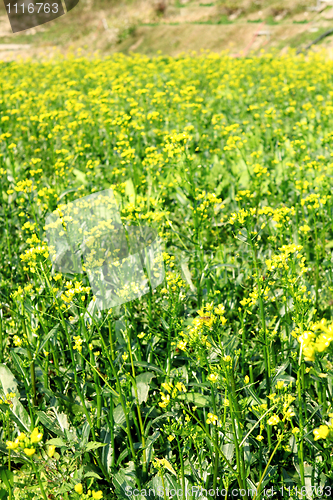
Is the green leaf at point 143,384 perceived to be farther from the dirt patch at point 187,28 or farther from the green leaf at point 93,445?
the dirt patch at point 187,28

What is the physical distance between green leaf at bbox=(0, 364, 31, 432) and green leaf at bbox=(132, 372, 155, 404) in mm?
479

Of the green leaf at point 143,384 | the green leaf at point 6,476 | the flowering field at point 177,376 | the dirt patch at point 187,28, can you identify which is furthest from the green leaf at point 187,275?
the dirt patch at point 187,28

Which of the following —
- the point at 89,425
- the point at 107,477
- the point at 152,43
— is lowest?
the point at 107,477

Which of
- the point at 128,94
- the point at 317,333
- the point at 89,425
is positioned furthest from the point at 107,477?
the point at 128,94

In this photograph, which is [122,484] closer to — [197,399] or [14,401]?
[197,399]

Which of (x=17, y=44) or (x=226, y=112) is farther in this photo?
(x=17, y=44)

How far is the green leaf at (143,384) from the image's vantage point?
5.52 feet

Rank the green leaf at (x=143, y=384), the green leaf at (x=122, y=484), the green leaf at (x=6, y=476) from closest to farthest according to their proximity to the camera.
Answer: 1. the green leaf at (x=6, y=476)
2. the green leaf at (x=122, y=484)
3. the green leaf at (x=143, y=384)

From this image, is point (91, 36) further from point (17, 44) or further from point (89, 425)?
point (89, 425)

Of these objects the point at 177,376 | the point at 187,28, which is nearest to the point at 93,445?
the point at 177,376

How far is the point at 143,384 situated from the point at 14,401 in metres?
0.56

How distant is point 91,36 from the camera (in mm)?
29562

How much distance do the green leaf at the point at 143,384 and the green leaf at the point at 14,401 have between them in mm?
479

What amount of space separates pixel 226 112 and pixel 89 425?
4800 mm
